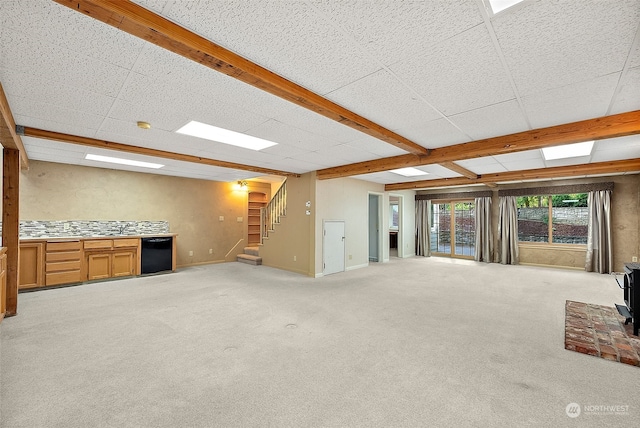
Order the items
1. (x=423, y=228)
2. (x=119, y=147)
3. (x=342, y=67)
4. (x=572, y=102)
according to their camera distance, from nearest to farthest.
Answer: (x=342, y=67) → (x=572, y=102) → (x=119, y=147) → (x=423, y=228)

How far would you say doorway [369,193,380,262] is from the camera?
8828mm

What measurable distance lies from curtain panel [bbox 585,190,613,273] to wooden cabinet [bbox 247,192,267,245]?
9.58 metres

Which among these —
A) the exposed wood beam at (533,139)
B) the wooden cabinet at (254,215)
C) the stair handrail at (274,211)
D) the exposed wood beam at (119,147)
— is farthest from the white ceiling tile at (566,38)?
the wooden cabinet at (254,215)

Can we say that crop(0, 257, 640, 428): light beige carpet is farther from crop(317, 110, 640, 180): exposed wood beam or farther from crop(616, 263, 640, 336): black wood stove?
crop(317, 110, 640, 180): exposed wood beam

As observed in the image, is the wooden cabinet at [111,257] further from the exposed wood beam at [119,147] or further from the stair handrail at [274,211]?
the stair handrail at [274,211]

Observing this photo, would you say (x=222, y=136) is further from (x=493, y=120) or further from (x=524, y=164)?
(x=524, y=164)

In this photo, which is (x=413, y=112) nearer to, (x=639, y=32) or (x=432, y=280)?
(x=639, y=32)

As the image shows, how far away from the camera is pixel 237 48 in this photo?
1.88 meters

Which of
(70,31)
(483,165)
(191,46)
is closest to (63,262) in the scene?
(70,31)

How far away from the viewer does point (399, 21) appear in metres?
1.59

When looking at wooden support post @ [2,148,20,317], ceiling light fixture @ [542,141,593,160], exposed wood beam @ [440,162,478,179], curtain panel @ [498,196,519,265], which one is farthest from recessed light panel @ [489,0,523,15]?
curtain panel @ [498,196,519,265]

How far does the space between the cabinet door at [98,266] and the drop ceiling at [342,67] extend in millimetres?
2947

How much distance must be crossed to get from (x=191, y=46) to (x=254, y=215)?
8515mm

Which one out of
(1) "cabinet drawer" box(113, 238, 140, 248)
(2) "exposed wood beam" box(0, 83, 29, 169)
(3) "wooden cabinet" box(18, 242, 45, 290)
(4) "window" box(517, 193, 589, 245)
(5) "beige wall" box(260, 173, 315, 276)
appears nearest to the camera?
(2) "exposed wood beam" box(0, 83, 29, 169)
